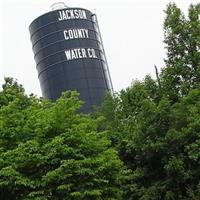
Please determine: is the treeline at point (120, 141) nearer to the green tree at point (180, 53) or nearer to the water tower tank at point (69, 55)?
the green tree at point (180, 53)

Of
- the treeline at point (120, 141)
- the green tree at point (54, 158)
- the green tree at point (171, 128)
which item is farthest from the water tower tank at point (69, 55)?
the green tree at point (54, 158)

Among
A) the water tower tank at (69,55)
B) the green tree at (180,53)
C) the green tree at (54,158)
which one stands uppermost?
the water tower tank at (69,55)

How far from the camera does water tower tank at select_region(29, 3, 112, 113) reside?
7931 cm

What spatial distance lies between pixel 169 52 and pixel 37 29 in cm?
6137

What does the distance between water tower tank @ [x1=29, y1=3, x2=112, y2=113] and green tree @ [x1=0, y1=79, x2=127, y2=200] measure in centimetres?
5916

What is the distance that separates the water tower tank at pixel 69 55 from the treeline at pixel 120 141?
164ft

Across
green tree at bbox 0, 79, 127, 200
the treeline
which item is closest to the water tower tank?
the treeline

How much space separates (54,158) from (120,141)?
26.3 feet

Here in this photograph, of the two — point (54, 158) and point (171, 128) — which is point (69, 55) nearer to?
point (171, 128)

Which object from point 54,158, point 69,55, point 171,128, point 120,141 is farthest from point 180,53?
point 69,55

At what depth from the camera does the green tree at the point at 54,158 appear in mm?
16797

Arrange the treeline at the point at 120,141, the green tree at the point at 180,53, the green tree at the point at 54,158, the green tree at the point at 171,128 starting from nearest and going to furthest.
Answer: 1. the green tree at the point at 54,158
2. the treeline at the point at 120,141
3. the green tree at the point at 171,128
4. the green tree at the point at 180,53

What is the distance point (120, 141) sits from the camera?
82.0 ft

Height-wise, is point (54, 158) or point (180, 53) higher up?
point (180, 53)
